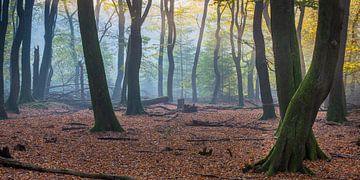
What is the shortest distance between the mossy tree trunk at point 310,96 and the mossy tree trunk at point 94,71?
736cm

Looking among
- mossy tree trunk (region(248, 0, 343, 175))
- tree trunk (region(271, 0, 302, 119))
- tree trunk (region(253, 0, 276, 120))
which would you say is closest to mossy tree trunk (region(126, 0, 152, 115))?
tree trunk (region(253, 0, 276, 120))

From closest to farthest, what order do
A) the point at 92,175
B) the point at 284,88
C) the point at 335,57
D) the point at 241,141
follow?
the point at 92,175 < the point at 335,57 < the point at 284,88 < the point at 241,141

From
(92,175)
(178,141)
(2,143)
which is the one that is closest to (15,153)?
(2,143)

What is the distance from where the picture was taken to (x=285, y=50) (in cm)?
1054

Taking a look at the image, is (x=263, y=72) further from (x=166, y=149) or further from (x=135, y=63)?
(x=166, y=149)

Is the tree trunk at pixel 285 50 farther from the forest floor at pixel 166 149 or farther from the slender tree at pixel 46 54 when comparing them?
the slender tree at pixel 46 54

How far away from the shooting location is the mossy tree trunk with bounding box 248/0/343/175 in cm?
735

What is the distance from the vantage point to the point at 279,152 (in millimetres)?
7746

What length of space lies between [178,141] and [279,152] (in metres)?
5.20

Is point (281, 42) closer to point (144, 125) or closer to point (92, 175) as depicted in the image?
point (92, 175)

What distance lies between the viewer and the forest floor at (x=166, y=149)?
25.9ft

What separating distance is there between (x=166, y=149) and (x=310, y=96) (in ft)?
15.9

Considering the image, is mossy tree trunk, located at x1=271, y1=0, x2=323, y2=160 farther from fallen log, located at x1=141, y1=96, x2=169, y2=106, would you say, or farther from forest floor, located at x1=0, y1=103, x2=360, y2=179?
fallen log, located at x1=141, y1=96, x2=169, y2=106

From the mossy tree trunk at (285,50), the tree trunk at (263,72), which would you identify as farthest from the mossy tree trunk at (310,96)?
the tree trunk at (263,72)
